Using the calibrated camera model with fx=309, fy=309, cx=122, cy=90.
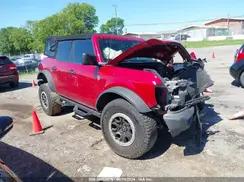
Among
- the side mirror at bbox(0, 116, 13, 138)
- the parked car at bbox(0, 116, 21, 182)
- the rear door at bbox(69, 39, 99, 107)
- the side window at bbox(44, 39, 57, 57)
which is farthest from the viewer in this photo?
the side window at bbox(44, 39, 57, 57)

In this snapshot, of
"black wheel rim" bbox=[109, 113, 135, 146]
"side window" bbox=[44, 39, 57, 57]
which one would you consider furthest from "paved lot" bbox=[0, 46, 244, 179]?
"side window" bbox=[44, 39, 57, 57]

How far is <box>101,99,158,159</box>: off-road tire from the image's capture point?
15.0 ft

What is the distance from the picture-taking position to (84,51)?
6.00 meters

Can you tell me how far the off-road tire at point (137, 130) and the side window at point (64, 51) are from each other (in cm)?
215

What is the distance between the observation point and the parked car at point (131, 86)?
4559mm

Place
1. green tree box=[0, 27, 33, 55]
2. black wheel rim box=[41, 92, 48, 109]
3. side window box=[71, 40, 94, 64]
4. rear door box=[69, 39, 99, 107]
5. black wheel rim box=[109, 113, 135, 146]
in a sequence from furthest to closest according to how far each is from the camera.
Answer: green tree box=[0, 27, 33, 55] < black wheel rim box=[41, 92, 48, 109] < side window box=[71, 40, 94, 64] < rear door box=[69, 39, 99, 107] < black wheel rim box=[109, 113, 135, 146]

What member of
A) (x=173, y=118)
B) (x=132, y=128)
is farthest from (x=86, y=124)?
(x=173, y=118)

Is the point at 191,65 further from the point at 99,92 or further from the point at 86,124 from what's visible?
the point at 86,124

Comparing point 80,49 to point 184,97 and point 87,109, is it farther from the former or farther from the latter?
point 184,97

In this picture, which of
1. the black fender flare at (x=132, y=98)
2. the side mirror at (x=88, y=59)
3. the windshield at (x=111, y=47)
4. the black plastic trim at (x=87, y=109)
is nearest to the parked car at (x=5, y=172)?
the black fender flare at (x=132, y=98)

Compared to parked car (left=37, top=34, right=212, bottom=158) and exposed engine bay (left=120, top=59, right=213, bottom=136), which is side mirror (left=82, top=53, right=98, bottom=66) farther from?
exposed engine bay (left=120, top=59, right=213, bottom=136)

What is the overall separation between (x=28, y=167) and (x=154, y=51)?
9.42 ft

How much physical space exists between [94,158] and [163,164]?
1134mm

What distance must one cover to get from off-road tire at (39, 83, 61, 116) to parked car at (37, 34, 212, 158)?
0.56 metres
